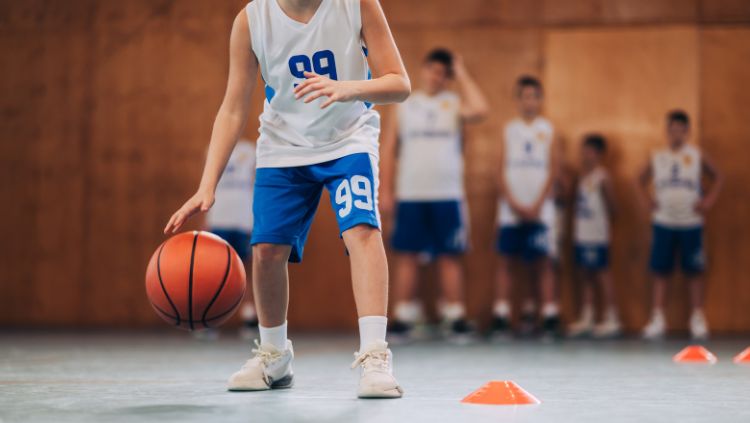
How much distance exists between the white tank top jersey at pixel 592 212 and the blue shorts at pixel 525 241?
55 cm

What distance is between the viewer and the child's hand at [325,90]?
115 inches

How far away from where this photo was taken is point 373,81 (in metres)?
3.09

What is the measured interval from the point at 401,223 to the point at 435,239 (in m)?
0.28

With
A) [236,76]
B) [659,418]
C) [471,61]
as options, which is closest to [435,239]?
[471,61]

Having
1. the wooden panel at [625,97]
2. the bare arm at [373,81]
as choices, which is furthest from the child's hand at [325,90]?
the wooden panel at [625,97]

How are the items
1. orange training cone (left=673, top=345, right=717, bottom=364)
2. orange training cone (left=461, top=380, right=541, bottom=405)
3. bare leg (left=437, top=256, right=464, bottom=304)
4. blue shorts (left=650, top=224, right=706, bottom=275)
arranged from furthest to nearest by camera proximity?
blue shorts (left=650, top=224, right=706, bottom=275) → bare leg (left=437, top=256, right=464, bottom=304) → orange training cone (left=673, top=345, right=717, bottom=364) → orange training cone (left=461, top=380, right=541, bottom=405)

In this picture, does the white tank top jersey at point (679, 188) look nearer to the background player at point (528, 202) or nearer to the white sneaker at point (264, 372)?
the background player at point (528, 202)

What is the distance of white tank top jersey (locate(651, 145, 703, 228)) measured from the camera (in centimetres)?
763

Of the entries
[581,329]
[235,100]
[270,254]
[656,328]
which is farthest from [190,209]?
[656,328]

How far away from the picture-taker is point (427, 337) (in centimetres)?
704

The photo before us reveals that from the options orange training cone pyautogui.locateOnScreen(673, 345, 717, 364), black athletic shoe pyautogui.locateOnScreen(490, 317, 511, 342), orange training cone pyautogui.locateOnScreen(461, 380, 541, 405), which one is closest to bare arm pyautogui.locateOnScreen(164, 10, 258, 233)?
orange training cone pyautogui.locateOnScreen(461, 380, 541, 405)

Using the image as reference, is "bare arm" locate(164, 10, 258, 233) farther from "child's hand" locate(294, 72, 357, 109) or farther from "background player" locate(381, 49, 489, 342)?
"background player" locate(381, 49, 489, 342)

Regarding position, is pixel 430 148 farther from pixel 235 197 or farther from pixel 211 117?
pixel 211 117

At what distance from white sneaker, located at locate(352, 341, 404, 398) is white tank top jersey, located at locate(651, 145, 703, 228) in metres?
5.10
